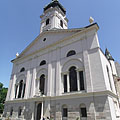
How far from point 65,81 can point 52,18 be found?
15388 millimetres

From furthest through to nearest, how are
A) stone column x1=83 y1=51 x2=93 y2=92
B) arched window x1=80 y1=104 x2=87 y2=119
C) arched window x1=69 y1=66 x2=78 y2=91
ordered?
arched window x1=69 y1=66 x2=78 y2=91 → stone column x1=83 y1=51 x2=93 y2=92 → arched window x1=80 y1=104 x2=87 y2=119

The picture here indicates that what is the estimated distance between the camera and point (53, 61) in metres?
15.9

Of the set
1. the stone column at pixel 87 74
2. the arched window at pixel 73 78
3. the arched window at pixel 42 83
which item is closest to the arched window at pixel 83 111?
the stone column at pixel 87 74

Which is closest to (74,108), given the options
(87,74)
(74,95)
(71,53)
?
(74,95)

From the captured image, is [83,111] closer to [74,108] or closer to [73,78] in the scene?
[74,108]

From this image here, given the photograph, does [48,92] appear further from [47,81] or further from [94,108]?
[94,108]

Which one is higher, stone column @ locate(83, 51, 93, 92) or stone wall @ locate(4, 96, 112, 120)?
stone column @ locate(83, 51, 93, 92)

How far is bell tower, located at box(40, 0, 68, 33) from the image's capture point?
2308cm

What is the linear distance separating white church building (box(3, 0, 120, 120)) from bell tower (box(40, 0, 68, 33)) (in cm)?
463

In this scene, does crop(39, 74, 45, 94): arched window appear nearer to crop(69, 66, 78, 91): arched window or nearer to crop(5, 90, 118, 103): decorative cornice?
crop(5, 90, 118, 103): decorative cornice

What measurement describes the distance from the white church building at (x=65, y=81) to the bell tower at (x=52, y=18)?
463cm

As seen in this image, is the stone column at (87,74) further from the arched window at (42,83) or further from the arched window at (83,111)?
the arched window at (42,83)

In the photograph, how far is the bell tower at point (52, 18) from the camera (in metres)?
23.1

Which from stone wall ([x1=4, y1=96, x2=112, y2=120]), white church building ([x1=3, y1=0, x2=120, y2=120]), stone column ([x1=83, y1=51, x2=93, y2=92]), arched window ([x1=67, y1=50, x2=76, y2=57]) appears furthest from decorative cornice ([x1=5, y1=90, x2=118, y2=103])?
arched window ([x1=67, y1=50, x2=76, y2=57])
